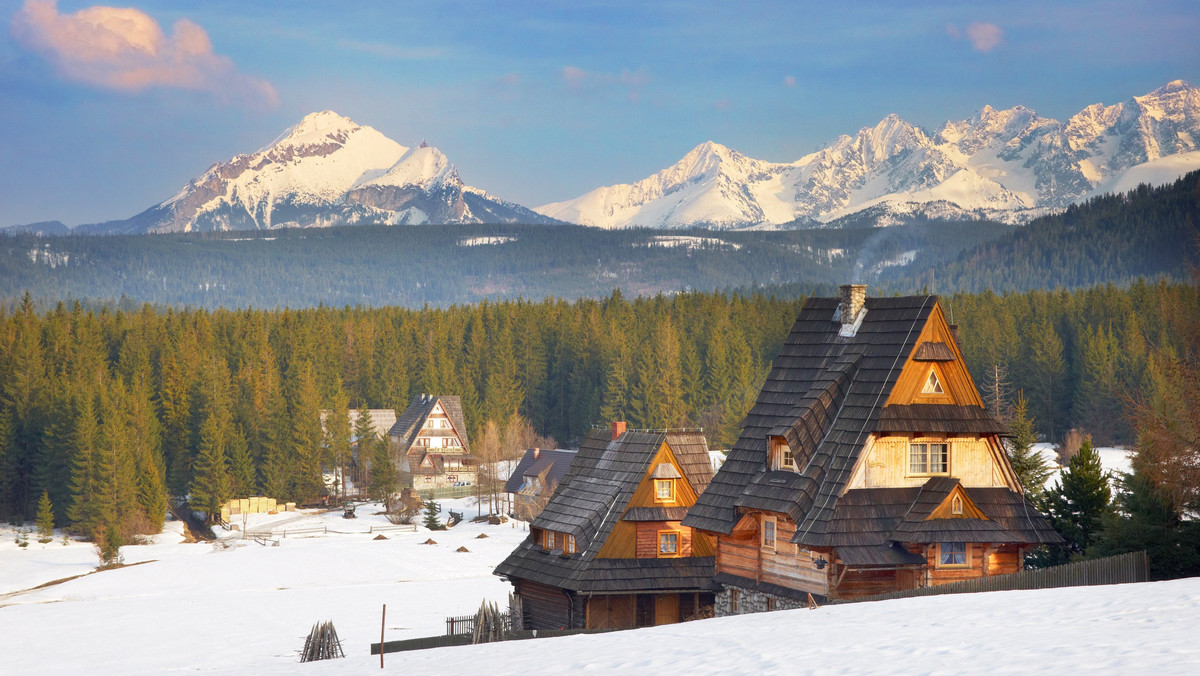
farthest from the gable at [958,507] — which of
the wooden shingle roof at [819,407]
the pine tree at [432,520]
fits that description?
the pine tree at [432,520]

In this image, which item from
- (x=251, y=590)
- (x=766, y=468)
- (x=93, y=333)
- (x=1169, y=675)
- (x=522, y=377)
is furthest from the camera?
(x=522, y=377)

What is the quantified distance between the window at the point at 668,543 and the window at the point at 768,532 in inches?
232

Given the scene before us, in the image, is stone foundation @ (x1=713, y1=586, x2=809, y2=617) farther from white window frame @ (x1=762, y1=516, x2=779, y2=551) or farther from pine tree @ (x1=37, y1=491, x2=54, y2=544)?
pine tree @ (x1=37, y1=491, x2=54, y2=544)

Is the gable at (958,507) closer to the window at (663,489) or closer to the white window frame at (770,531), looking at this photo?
the white window frame at (770,531)

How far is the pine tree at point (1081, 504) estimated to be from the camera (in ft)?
119

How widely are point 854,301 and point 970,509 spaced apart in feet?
23.8

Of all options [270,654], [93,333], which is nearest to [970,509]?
[270,654]

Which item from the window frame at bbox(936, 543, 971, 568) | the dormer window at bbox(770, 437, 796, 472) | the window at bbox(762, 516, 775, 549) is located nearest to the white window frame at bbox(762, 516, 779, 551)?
the window at bbox(762, 516, 775, 549)

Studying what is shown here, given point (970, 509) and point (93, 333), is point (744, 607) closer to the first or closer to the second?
point (970, 509)

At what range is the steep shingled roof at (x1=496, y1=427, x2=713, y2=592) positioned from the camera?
129ft

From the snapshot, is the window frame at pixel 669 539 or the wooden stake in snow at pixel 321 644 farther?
the window frame at pixel 669 539

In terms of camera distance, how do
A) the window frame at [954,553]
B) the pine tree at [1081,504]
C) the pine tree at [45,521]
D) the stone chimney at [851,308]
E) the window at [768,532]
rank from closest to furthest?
1. the window frame at [954,553]
2. the window at [768,532]
3. the pine tree at [1081,504]
4. the stone chimney at [851,308]
5. the pine tree at [45,521]

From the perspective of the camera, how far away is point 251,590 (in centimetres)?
6306

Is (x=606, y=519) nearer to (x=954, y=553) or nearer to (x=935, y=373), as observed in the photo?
(x=954, y=553)
